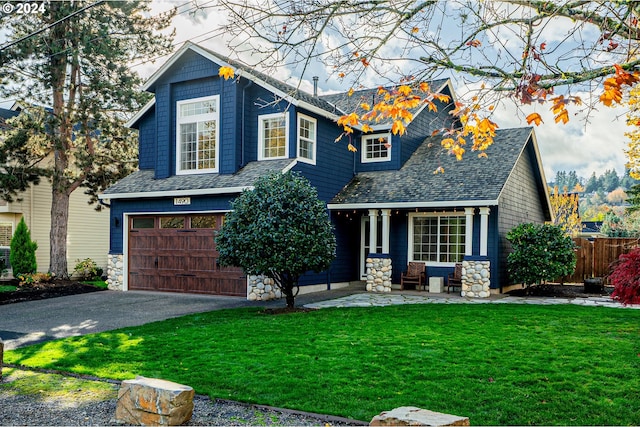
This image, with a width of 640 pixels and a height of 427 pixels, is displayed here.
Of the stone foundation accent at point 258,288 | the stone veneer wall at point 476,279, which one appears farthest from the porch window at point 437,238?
the stone foundation accent at point 258,288

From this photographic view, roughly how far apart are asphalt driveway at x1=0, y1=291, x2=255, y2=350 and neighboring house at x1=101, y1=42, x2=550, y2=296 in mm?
1084

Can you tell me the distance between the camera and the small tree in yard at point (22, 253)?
19.0 metres

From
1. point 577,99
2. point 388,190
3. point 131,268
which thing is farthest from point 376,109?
point 131,268

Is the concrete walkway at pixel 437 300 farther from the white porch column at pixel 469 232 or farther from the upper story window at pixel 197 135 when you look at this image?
the upper story window at pixel 197 135

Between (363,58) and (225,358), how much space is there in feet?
14.1

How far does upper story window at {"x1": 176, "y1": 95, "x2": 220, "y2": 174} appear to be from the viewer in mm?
15812

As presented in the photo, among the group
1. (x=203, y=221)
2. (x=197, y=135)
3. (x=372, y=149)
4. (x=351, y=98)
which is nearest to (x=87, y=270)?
(x=203, y=221)

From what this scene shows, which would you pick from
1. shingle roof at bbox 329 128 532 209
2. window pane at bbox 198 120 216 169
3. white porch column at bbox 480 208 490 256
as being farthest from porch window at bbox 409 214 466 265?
window pane at bbox 198 120 216 169

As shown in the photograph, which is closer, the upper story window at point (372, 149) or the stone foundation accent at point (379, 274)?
the stone foundation accent at point (379, 274)

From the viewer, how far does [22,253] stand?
1906cm

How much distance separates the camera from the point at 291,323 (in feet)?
32.6

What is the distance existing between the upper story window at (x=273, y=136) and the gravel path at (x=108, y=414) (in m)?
10.3

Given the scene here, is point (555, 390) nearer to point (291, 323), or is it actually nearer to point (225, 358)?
point (225, 358)

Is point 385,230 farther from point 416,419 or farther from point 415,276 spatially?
point 416,419
